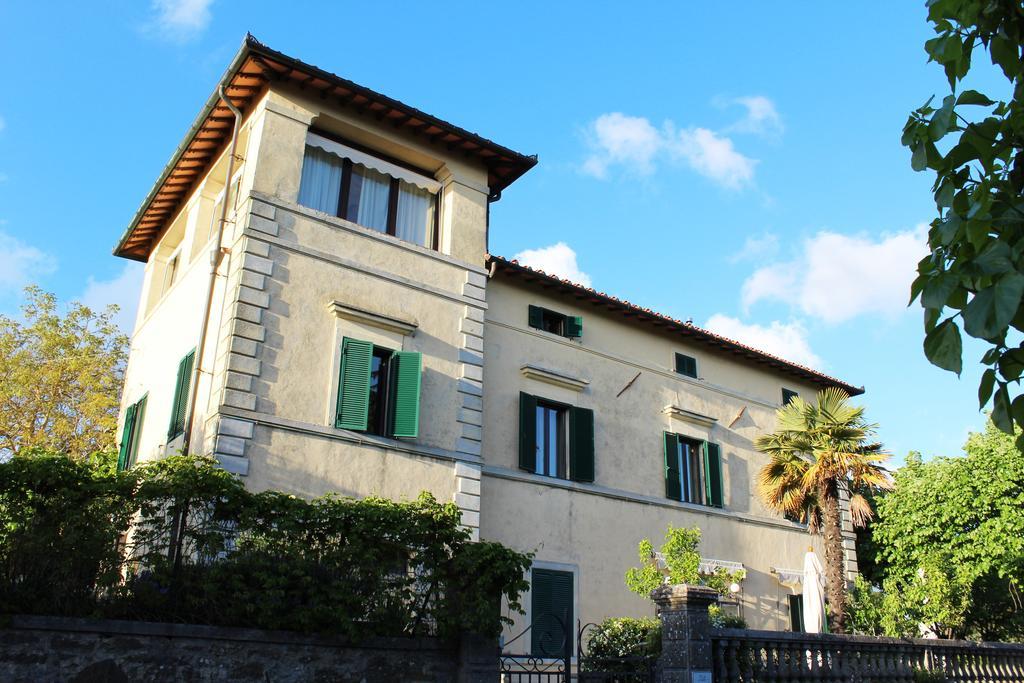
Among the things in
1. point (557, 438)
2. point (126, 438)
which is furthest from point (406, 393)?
point (126, 438)

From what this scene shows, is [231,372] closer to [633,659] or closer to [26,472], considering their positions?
[26,472]

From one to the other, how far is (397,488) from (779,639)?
6.27 m

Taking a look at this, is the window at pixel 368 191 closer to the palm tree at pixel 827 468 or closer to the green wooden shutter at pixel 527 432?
the green wooden shutter at pixel 527 432

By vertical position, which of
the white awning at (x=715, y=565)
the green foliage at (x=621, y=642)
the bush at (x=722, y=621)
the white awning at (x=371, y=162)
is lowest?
the green foliage at (x=621, y=642)

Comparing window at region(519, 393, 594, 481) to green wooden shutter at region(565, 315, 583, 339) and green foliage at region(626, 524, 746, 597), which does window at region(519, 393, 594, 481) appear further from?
green foliage at region(626, 524, 746, 597)

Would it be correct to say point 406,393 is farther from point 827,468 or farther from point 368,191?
point 827,468

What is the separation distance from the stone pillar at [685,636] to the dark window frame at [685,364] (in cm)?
1062

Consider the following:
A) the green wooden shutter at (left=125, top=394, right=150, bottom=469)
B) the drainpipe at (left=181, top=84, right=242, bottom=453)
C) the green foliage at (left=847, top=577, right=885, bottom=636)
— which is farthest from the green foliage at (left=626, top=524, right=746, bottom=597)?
the green wooden shutter at (left=125, top=394, right=150, bottom=469)

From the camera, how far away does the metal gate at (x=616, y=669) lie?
11609 millimetres

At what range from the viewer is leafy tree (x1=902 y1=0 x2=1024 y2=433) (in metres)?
3.90

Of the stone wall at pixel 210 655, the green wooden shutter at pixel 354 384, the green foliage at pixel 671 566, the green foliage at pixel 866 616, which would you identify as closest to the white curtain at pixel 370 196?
the green wooden shutter at pixel 354 384

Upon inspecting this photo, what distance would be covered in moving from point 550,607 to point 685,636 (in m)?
6.28

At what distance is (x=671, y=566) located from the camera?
16.5 metres

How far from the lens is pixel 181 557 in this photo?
29.0 feet
